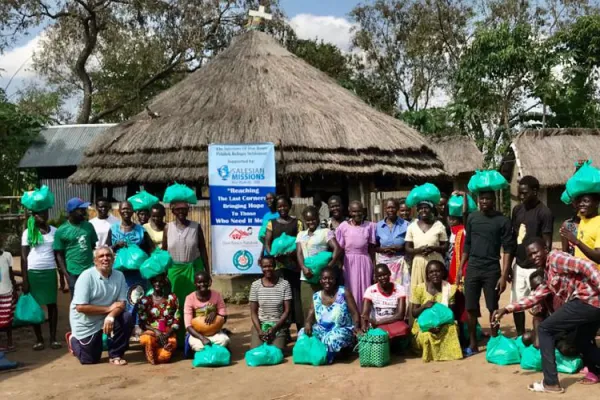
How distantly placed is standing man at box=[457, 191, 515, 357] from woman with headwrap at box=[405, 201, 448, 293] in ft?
1.29

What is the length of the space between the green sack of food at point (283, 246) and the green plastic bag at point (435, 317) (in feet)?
4.72

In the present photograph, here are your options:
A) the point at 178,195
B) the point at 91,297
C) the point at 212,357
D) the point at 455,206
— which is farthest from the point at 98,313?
the point at 455,206

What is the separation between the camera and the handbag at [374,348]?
217 inches

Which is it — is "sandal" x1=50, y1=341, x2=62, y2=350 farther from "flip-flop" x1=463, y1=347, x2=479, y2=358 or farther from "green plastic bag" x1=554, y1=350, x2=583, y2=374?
"green plastic bag" x1=554, y1=350, x2=583, y2=374

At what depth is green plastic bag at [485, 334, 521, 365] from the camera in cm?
540

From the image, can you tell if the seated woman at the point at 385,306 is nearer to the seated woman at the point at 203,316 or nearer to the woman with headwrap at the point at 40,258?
the seated woman at the point at 203,316

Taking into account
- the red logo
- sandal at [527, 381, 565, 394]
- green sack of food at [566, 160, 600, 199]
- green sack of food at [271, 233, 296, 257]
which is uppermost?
green sack of food at [566, 160, 600, 199]

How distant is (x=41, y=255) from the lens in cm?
675

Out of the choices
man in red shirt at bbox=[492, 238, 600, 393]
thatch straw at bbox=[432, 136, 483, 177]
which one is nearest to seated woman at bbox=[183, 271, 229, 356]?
man in red shirt at bbox=[492, 238, 600, 393]

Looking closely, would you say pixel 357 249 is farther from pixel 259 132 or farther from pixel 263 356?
pixel 259 132

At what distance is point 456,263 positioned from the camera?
21.5ft

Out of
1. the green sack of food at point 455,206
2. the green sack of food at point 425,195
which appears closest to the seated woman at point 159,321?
the green sack of food at point 425,195

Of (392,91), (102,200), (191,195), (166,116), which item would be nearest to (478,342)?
(191,195)

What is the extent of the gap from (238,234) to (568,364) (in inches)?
192
